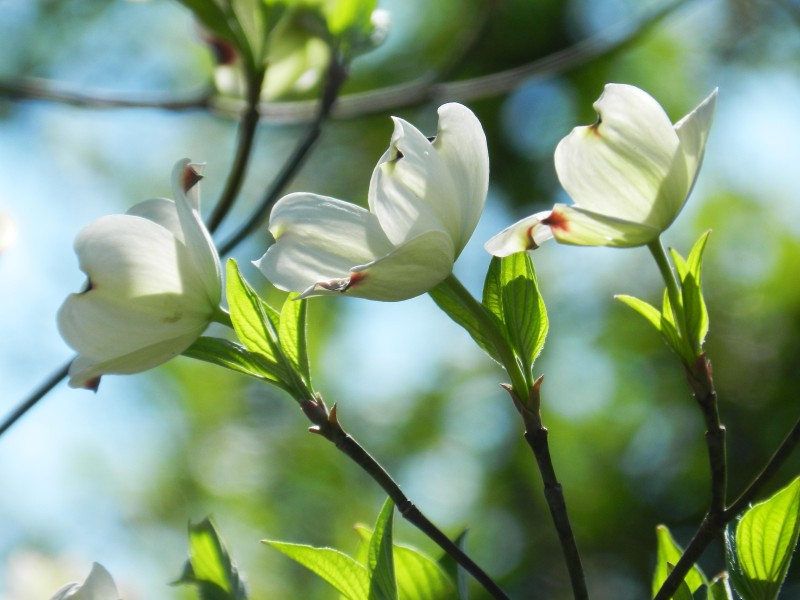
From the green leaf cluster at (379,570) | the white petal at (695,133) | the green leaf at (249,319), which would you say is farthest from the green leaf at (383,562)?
the white petal at (695,133)

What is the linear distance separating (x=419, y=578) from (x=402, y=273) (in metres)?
0.20

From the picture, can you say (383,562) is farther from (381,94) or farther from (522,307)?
(381,94)

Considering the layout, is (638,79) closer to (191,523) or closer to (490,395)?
(490,395)

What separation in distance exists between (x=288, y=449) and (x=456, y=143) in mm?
2268

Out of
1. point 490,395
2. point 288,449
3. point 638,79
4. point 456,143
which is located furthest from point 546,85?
point 456,143

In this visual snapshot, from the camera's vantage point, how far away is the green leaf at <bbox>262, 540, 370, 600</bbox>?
472mm

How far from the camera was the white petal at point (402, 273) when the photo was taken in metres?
0.42

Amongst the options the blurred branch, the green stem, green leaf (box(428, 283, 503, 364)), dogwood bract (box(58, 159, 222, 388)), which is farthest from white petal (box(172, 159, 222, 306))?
the blurred branch

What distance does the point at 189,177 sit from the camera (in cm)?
49

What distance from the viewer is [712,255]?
8.21 ft

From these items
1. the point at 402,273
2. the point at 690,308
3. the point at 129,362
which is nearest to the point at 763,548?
the point at 690,308

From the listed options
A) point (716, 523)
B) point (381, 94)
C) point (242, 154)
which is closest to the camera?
point (716, 523)

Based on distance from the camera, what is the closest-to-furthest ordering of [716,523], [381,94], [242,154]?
[716,523]
[242,154]
[381,94]

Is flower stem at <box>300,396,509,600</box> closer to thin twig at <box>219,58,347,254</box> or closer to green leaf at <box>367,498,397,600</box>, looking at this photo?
green leaf at <box>367,498,397,600</box>
